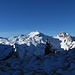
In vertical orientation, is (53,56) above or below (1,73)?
above

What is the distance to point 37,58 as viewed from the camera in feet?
149

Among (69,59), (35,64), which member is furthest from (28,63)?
(69,59)

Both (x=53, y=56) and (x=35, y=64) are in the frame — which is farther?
(x=53, y=56)

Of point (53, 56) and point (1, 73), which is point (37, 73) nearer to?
point (1, 73)

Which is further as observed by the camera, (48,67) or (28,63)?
(28,63)

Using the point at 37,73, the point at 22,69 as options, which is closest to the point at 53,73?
the point at 37,73

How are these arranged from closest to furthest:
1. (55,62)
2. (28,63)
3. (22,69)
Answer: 1. (22,69)
2. (55,62)
3. (28,63)

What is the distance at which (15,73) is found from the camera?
116 ft

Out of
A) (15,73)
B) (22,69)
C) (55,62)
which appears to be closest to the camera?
(15,73)

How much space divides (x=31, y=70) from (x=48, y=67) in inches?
146

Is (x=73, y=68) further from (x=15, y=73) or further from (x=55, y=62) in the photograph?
(x=15, y=73)

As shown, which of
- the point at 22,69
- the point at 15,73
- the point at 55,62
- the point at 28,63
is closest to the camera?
the point at 15,73

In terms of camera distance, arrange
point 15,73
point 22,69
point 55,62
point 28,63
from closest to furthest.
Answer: point 15,73, point 22,69, point 55,62, point 28,63

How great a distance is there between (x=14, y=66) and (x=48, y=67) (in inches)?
270
